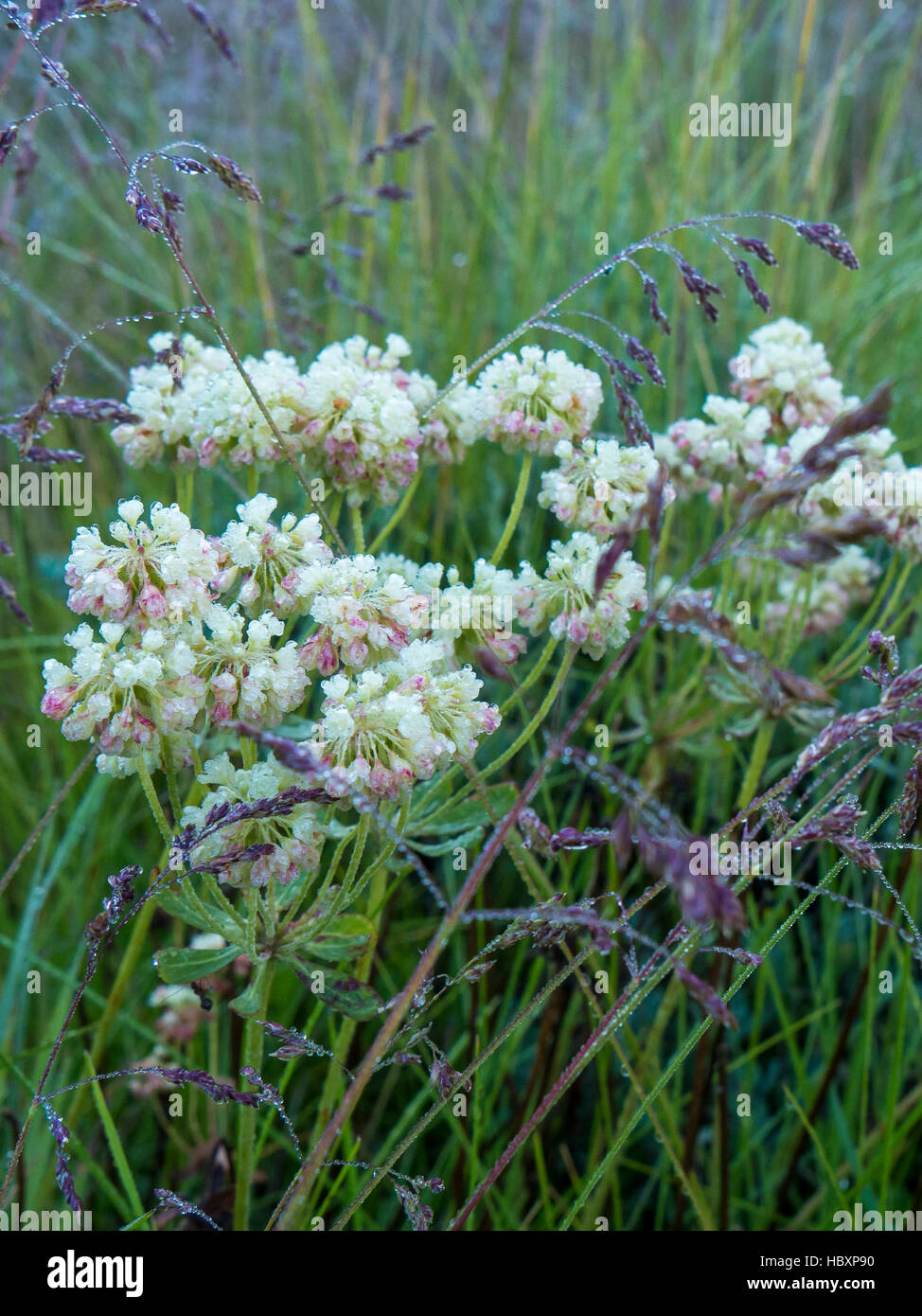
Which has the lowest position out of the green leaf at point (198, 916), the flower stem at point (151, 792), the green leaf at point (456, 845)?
the green leaf at point (198, 916)

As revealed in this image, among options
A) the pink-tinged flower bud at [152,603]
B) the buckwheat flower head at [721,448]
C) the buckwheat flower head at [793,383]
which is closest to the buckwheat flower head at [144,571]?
the pink-tinged flower bud at [152,603]

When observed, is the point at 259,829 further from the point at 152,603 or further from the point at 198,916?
the point at 152,603

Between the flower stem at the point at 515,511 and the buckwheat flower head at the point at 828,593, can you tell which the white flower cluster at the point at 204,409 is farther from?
the buckwheat flower head at the point at 828,593

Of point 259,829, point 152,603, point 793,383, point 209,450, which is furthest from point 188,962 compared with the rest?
point 793,383

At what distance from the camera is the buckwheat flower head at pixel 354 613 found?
4.59 feet

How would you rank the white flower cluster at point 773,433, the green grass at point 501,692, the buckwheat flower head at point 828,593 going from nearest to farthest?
the green grass at point 501,692 < the white flower cluster at point 773,433 < the buckwheat flower head at point 828,593

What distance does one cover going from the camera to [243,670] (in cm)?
139

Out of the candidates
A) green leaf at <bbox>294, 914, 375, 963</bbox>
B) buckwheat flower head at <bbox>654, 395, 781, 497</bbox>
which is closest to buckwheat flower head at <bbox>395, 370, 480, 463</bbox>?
buckwheat flower head at <bbox>654, 395, 781, 497</bbox>

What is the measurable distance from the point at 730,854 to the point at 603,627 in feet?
1.39

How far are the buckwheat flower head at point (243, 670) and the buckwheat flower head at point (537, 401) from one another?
567 mm

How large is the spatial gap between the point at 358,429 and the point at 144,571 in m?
0.45

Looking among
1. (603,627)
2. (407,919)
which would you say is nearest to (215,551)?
(603,627)
